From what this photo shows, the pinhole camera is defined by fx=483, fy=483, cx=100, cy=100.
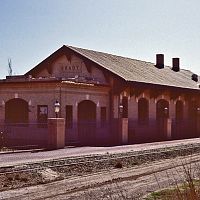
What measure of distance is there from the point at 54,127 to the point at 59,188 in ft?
40.6

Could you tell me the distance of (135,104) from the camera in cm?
3494

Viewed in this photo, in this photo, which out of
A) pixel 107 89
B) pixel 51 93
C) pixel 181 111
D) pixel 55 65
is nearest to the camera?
pixel 51 93

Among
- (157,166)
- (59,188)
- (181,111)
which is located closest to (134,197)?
(59,188)

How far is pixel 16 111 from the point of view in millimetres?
31969

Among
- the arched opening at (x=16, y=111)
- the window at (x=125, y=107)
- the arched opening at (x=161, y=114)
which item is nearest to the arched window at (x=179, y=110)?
the arched opening at (x=161, y=114)

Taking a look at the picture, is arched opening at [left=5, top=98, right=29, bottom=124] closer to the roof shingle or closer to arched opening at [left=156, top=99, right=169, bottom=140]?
the roof shingle

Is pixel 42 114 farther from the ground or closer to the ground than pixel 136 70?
closer to the ground

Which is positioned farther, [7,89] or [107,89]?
[107,89]

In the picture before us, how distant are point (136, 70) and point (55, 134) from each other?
1405 cm

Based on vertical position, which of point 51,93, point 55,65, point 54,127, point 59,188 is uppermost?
point 55,65

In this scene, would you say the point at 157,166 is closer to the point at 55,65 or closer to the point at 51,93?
the point at 51,93

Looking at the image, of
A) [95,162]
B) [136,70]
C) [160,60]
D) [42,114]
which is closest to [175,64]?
[160,60]

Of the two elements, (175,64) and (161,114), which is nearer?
(161,114)

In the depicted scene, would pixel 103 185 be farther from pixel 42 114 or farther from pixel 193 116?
pixel 193 116
